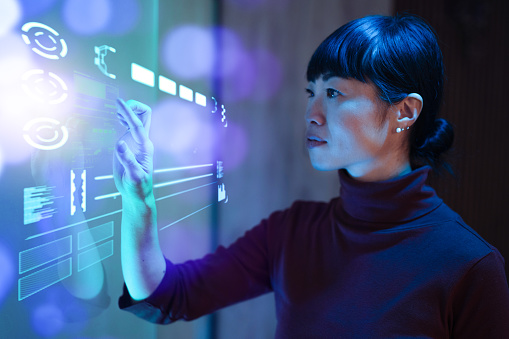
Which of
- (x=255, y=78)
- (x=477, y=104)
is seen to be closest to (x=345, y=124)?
(x=255, y=78)

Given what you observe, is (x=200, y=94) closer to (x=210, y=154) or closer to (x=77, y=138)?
(x=210, y=154)

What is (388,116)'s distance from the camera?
2.23ft

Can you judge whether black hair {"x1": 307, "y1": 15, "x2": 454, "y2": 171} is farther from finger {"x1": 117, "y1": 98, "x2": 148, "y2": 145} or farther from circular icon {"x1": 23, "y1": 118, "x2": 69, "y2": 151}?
circular icon {"x1": 23, "y1": 118, "x2": 69, "y2": 151}

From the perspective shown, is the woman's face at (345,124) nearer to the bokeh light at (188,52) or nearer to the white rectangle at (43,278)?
the bokeh light at (188,52)

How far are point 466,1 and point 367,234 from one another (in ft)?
3.32

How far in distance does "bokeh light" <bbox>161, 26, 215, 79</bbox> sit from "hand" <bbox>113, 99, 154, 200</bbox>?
16cm

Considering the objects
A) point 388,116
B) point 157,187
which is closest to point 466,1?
point 388,116

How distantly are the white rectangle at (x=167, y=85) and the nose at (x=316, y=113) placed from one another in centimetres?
27

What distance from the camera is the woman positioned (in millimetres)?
607

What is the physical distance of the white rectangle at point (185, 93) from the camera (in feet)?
2.26

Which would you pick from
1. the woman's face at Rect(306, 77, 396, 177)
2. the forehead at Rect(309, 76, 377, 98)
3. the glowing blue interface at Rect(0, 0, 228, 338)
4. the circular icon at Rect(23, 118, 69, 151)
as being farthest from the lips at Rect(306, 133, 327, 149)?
the circular icon at Rect(23, 118, 69, 151)

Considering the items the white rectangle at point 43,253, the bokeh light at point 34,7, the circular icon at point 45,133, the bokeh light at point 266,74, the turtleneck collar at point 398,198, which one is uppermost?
the bokeh light at point 266,74

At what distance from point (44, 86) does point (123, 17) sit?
21 centimetres

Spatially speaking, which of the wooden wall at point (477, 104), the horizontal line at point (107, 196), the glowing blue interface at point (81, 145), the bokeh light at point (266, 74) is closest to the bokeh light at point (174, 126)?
the glowing blue interface at point (81, 145)
